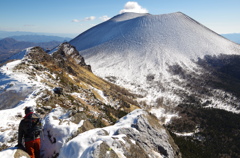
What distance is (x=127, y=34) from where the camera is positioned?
534 feet

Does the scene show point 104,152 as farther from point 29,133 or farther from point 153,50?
point 153,50

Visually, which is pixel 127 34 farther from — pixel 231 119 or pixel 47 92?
pixel 47 92

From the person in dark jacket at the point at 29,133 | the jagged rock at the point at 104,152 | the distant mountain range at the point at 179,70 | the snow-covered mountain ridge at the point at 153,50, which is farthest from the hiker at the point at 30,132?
the snow-covered mountain ridge at the point at 153,50

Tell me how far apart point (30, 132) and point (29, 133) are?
7 cm

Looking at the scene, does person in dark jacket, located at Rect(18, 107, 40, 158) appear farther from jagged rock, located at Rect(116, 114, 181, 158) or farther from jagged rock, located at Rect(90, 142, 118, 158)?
jagged rock, located at Rect(116, 114, 181, 158)

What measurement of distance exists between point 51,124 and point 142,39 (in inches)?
5889

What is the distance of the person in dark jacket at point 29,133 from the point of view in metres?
8.96

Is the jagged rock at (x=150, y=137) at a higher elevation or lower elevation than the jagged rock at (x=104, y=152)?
lower

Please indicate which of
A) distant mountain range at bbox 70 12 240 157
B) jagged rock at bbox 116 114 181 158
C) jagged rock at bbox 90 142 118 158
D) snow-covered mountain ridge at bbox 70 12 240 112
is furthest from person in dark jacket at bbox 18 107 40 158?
snow-covered mountain ridge at bbox 70 12 240 112

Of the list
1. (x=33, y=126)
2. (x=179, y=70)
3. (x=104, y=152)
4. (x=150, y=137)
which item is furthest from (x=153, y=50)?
(x=104, y=152)

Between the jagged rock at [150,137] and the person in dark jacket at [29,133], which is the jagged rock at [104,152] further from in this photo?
the person in dark jacket at [29,133]

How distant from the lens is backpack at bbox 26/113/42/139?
904 cm

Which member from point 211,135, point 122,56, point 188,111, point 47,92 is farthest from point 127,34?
point 47,92

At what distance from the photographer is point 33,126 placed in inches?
362
